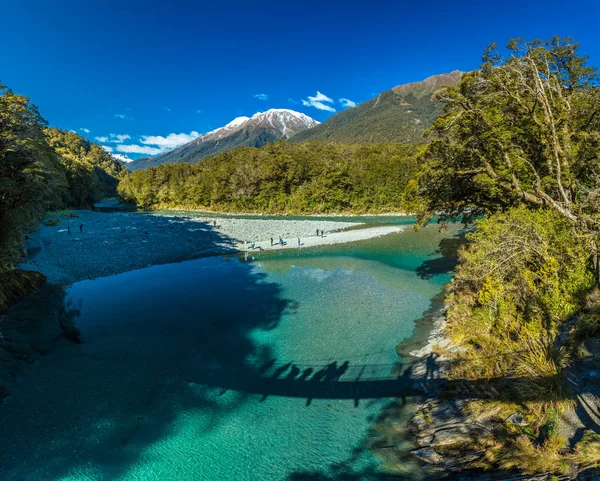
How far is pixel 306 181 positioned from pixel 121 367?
→ 5615 centimetres

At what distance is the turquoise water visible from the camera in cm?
669

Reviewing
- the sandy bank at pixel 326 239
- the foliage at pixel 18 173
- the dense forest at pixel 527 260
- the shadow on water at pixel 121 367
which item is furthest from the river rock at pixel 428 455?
the sandy bank at pixel 326 239

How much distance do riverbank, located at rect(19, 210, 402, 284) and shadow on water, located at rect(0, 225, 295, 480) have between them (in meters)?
4.12

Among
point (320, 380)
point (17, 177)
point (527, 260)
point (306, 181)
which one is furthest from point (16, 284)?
point (306, 181)

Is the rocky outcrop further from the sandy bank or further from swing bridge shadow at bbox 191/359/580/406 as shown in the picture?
the sandy bank

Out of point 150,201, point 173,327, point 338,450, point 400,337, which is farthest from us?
point 150,201

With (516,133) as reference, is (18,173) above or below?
below

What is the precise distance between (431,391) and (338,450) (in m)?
3.25

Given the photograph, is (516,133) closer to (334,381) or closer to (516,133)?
(516,133)

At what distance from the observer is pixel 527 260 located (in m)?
9.46

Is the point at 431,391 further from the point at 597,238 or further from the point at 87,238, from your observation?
the point at 87,238

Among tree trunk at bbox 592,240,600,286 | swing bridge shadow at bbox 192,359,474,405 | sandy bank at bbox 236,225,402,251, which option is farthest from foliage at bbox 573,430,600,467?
sandy bank at bbox 236,225,402,251

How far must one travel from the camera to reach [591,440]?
15.4 feet

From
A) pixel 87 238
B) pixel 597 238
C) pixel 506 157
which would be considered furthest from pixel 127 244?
pixel 597 238
